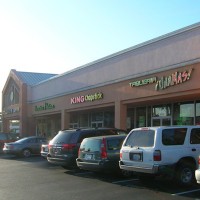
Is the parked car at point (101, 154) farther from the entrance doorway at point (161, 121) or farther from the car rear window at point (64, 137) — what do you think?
the entrance doorway at point (161, 121)

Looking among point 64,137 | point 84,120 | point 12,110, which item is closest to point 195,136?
point 64,137

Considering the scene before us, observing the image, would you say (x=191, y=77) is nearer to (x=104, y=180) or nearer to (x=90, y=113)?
(x=104, y=180)

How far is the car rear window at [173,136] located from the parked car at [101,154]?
7.59 feet

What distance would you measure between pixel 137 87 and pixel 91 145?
7.95m

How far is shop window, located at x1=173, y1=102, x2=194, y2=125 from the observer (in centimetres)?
2081

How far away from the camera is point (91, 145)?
44.8 ft

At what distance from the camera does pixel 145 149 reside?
1140cm

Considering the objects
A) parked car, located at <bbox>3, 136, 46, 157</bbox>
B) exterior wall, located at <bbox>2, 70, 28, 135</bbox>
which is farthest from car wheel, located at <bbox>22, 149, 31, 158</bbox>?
exterior wall, located at <bbox>2, 70, 28, 135</bbox>

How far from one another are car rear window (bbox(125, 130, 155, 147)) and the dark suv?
11.0 feet

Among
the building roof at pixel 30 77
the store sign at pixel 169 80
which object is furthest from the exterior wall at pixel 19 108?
the store sign at pixel 169 80

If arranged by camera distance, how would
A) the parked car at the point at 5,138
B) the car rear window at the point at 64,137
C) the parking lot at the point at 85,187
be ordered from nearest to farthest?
the parking lot at the point at 85,187, the car rear window at the point at 64,137, the parked car at the point at 5,138

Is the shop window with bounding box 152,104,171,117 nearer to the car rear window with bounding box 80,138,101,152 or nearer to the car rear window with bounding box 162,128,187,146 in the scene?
the car rear window with bounding box 80,138,101,152

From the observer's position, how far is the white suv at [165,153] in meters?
11.1

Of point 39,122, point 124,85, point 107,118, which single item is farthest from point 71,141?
point 39,122
